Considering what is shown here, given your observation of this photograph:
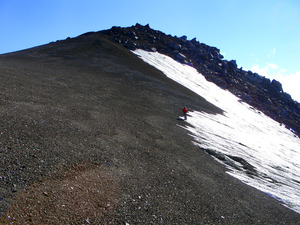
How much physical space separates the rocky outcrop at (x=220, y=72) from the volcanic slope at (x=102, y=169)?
46.9m

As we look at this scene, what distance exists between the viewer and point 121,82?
30.7 metres

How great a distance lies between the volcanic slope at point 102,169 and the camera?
6336mm

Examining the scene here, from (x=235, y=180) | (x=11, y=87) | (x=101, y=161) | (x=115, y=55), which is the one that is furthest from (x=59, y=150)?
(x=115, y=55)

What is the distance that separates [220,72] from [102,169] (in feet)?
233

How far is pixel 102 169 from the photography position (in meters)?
8.84

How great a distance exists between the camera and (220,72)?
237ft

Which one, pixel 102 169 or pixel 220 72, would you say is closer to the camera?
pixel 102 169

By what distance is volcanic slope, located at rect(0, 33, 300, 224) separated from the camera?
6.34m

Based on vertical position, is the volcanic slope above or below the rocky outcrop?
below

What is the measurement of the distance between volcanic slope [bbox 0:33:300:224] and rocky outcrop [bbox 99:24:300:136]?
46901mm

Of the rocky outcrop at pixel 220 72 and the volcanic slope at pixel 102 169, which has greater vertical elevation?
the rocky outcrop at pixel 220 72

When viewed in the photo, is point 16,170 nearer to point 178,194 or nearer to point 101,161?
point 101,161

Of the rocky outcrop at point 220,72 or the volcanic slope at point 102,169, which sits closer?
the volcanic slope at point 102,169

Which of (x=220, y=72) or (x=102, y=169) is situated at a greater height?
(x=220, y=72)
